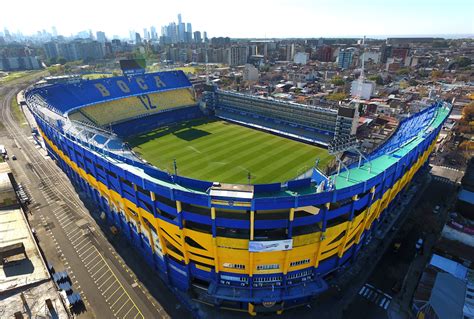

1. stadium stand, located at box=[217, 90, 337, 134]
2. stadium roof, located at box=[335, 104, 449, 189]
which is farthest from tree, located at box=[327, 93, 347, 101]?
stadium roof, located at box=[335, 104, 449, 189]

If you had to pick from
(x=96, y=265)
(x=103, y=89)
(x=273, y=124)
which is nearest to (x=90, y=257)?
(x=96, y=265)

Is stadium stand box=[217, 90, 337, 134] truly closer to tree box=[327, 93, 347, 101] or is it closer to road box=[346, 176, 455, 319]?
road box=[346, 176, 455, 319]

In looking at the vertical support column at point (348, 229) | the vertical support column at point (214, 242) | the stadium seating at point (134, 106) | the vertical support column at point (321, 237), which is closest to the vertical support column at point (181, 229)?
the vertical support column at point (214, 242)

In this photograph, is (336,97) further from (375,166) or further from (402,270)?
(402,270)

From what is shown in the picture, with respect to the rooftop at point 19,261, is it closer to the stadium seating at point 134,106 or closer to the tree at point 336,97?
the stadium seating at point 134,106

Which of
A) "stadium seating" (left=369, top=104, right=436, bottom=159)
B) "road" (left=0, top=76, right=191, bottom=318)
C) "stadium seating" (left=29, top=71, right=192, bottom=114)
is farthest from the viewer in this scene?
"stadium seating" (left=29, top=71, right=192, bottom=114)
